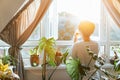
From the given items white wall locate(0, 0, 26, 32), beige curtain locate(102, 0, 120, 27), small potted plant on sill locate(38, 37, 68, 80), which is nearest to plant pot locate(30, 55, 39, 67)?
small potted plant on sill locate(38, 37, 68, 80)

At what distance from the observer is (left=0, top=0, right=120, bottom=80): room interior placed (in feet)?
14.5

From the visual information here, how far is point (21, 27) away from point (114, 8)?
153cm

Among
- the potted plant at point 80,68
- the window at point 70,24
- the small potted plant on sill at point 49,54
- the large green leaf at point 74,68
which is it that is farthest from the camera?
the window at point 70,24

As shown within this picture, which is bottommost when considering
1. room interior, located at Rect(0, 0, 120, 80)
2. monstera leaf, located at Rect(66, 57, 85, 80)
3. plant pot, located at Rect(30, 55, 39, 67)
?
monstera leaf, located at Rect(66, 57, 85, 80)

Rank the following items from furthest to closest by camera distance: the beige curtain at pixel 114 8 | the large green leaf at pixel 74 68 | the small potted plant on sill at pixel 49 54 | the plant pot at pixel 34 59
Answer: the beige curtain at pixel 114 8 → the plant pot at pixel 34 59 → the small potted plant on sill at pixel 49 54 → the large green leaf at pixel 74 68

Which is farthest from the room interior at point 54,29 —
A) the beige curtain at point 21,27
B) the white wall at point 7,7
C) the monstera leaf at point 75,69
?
the white wall at point 7,7

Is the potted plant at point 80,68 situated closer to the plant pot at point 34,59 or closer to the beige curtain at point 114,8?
the plant pot at point 34,59

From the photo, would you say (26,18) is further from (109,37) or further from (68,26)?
(109,37)

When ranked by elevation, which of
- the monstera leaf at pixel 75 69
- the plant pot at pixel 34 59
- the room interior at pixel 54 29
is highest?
the room interior at pixel 54 29

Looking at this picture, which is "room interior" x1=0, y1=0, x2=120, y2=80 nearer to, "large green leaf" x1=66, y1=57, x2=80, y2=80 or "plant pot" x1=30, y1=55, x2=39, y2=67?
"plant pot" x1=30, y1=55, x2=39, y2=67

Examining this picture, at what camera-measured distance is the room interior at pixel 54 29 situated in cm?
443

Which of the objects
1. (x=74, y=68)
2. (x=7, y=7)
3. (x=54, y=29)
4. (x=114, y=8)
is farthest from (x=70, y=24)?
(x=7, y=7)

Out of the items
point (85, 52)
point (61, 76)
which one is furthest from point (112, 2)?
point (61, 76)

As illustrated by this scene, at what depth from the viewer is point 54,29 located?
4797 millimetres
